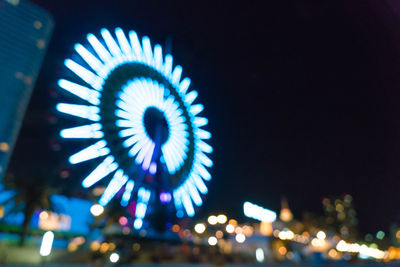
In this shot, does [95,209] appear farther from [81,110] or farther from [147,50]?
[81,110]

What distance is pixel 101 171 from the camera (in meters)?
21.6

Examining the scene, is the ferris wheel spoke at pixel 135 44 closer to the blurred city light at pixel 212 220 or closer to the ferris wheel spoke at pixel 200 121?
the ferris wheel spoke at pixel 200 121

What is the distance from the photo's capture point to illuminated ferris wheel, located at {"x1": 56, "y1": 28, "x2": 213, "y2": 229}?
21297mm

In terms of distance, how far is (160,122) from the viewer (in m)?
26.7

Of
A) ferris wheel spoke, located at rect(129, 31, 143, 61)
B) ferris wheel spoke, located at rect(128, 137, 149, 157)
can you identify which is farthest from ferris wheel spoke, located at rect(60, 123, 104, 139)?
ferris wheel spoke, located at rect(129, 31, 143, 61)

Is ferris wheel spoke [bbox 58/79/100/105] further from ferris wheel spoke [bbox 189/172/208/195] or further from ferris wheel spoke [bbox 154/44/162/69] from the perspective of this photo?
ferris wheel spoke [bbox 189/172/208/195]

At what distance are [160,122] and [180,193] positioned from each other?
6.14 m

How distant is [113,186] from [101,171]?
1386 mm

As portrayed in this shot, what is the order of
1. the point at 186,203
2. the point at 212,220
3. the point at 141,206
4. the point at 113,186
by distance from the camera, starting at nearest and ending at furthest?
1. the point at 113,186
2. the point at 141,206
3. the point at 186,203
4. the point at 212,220

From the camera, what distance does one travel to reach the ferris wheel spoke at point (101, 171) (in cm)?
2106

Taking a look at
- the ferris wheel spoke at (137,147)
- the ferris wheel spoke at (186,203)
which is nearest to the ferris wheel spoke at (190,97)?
the ferris wheel spoke at (137,147)

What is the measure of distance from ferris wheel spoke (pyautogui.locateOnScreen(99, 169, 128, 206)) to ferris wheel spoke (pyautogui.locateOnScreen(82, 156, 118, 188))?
576 millimetres

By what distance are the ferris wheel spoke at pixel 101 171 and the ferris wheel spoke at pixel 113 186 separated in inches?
22.7

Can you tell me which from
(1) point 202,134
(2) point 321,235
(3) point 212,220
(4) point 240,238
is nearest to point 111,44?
(1) point 202,134
